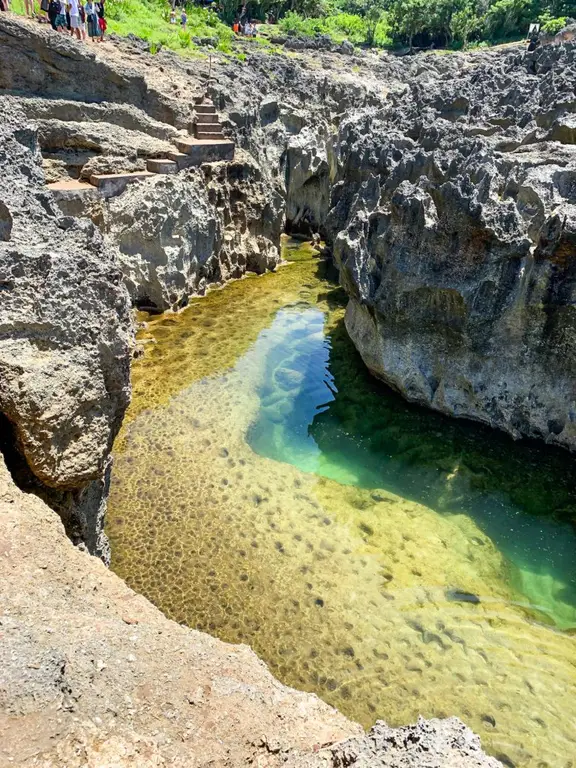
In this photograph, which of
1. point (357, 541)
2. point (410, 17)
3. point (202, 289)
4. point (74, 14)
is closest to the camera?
point (357, 541)

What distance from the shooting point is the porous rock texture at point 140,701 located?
12.1ft

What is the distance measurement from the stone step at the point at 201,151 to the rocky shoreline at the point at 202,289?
55 centimetres

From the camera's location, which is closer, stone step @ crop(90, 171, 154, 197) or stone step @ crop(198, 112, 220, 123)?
stone step @ crop(90, 171, 154, 197)

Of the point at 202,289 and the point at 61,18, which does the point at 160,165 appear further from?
the point at 61,18

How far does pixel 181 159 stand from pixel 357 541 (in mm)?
15967

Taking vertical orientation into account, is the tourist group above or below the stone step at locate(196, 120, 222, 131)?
above

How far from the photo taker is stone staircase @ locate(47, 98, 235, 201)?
57.6ft

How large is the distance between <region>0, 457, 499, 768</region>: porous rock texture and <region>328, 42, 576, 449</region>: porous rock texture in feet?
35.8

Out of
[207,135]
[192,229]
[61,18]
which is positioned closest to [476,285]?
[192,229]

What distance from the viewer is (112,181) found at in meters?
18.1

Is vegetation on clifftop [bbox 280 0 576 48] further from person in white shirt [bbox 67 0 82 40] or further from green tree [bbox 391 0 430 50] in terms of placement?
person in white shirt [bbox 67 0 82 40]

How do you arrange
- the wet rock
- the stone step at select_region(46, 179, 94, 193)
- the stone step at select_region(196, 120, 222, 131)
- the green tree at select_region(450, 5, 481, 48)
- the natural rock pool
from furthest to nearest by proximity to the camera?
1. the green tree at select_region(450, 5, 481, 48)
2. the stone step at select_region(196, 120, 222, 131)
3. the stone step at select_region(46, 179, 94, 193)
4. the natural rock pool
5. the wet rock

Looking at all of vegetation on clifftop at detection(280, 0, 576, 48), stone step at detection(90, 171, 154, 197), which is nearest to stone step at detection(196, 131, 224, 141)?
stone step at detection(90, 171, 154, 197)

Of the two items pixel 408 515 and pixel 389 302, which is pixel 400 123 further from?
pixel 408 515
